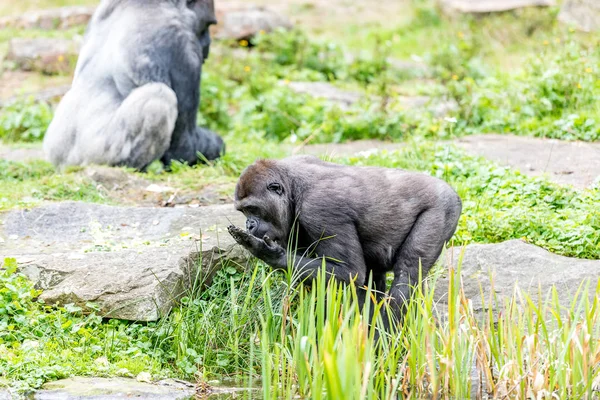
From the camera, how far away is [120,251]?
5.16 metres

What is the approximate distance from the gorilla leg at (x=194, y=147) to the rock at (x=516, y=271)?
3.16 m

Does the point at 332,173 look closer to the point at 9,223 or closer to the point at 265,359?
the point at 265,359

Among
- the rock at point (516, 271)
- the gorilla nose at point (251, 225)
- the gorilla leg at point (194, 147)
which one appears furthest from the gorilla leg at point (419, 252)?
the gorilla leg at point (194, 147)

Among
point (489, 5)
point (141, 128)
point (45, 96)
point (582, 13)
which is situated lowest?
point (45, 96)

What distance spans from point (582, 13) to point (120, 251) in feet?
29.1

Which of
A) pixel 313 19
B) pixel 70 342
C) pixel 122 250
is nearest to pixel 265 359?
pixel 70 342

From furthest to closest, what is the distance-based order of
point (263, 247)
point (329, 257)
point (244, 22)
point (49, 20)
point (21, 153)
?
point (49, 20) → point (244, 22) → point (21, 153) → point (329, 257) → point (263, 247)

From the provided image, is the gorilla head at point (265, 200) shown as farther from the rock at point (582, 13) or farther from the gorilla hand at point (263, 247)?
the rock at point (582, 13)

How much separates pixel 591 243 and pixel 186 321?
8.55ft

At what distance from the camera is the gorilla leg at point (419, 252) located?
461 centimetres

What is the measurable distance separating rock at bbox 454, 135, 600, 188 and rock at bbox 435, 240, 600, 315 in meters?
1.16

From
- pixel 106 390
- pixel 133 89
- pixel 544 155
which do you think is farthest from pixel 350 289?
pixel 133 89

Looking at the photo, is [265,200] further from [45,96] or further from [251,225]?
[45,96]

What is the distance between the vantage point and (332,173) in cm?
473
